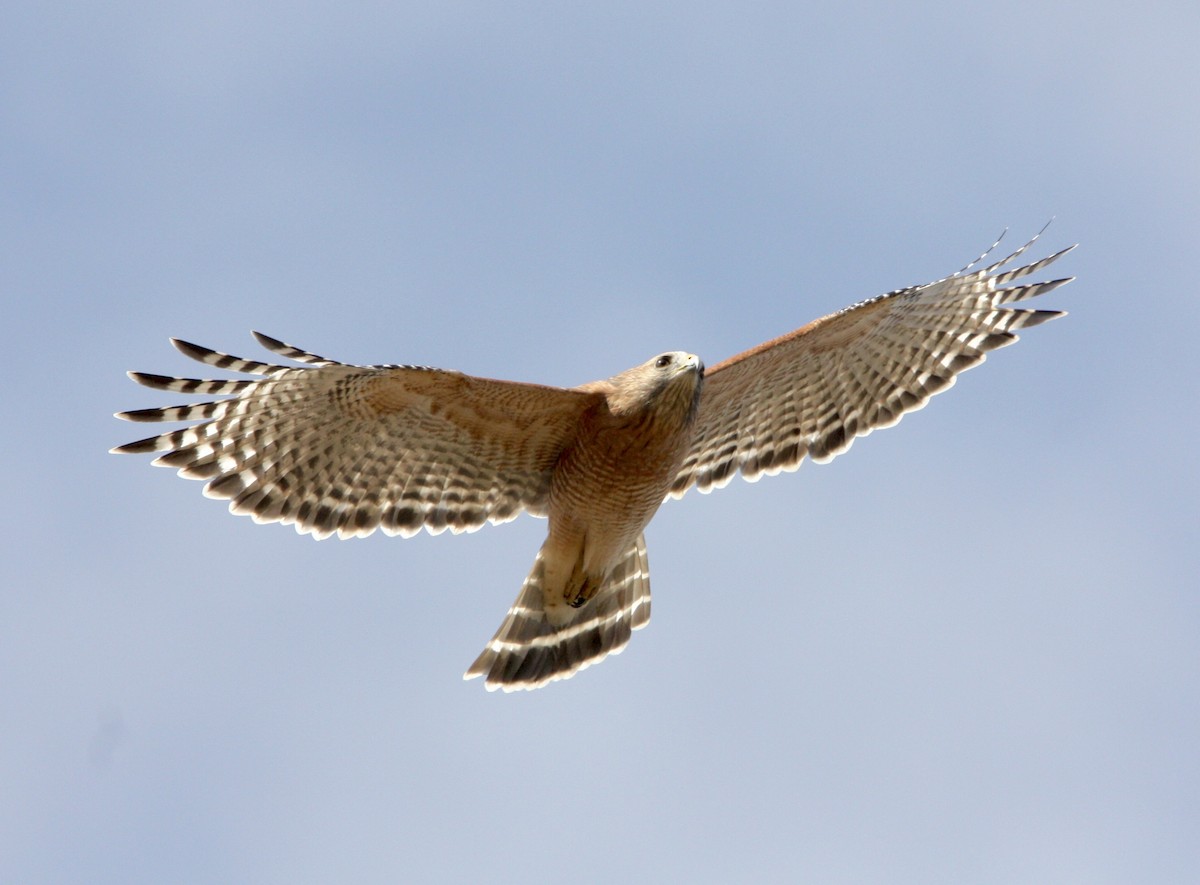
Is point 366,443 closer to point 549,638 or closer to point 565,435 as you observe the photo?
point 565,435

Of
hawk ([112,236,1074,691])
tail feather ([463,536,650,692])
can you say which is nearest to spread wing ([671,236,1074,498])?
hawk ([112,236,1074,691])

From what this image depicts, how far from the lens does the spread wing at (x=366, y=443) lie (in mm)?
10516

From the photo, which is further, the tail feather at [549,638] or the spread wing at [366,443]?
the tail feather at [549,638]

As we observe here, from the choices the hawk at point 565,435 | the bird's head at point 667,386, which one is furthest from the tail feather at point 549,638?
the bird's head at point 667,386

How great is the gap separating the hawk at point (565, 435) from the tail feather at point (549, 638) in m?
0.01

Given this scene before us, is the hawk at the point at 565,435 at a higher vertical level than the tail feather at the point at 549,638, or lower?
higher

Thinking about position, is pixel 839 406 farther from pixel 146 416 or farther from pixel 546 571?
pixel 146 416

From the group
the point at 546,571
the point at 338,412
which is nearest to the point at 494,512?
the point at 546,571

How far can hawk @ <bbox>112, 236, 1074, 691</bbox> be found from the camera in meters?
10.5

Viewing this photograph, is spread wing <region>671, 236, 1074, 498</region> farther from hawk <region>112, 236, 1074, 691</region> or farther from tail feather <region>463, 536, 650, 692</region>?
tail feather <region>463, 536, 650, 692</region>

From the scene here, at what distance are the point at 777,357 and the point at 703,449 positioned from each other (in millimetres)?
892

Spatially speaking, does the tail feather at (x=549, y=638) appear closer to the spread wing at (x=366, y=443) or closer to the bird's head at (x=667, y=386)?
the spread wing at (x=366, y=443)

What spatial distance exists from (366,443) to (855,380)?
11.3 ft

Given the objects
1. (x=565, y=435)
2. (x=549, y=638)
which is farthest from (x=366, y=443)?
(x=549, y=638)
